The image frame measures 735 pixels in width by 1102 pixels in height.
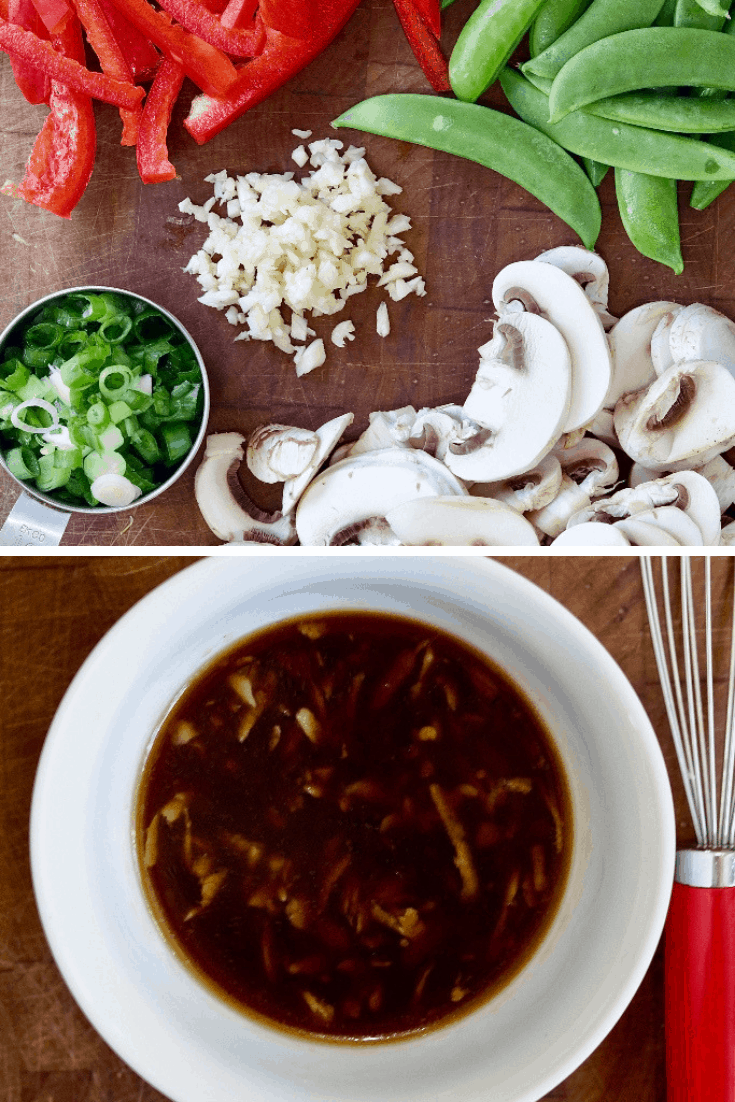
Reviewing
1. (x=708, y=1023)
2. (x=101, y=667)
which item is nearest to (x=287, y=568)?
(x=101, y=667)

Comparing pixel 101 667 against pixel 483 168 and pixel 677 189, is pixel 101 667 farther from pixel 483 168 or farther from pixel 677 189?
pixel 677 189

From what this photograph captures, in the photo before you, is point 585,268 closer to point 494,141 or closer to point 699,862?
point 494,141

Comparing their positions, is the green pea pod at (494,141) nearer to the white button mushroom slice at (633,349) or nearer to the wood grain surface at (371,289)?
the wood grain surface at (371,289)

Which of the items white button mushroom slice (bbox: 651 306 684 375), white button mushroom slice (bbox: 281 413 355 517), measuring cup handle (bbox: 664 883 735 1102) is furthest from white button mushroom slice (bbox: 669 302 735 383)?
measuring cup handle (bbox: 664 883 735 1102)

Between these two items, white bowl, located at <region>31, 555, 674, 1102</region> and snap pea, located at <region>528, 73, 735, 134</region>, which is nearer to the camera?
white bowl, located at <region>31, 555, 674, 1102</region>

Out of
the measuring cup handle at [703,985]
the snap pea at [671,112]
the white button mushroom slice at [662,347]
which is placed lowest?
the measuring cup handle at [703,985]

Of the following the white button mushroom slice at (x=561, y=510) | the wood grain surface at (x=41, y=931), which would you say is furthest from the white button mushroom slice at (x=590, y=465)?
the wood grain surface at (x=41, y=931)

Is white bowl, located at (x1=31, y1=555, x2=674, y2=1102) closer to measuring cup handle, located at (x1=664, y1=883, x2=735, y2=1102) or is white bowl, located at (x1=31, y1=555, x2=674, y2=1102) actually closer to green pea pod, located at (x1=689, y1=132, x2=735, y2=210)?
measuring cup handle, located at (x1=664, y1=883, x2=735, y2=1102)
